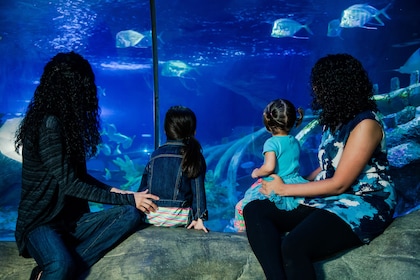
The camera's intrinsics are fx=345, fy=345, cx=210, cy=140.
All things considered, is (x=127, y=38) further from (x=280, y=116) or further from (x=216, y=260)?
(x=216, y=260)

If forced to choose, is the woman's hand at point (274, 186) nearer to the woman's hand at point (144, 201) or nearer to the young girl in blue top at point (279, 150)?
the young girl in blue top at point (279, 150)

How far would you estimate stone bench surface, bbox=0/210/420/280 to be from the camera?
2.04 m

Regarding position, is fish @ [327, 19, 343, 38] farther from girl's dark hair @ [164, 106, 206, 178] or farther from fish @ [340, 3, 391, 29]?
girl's dark hair @ [164, 106, 206, 178]

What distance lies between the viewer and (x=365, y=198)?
2.17m

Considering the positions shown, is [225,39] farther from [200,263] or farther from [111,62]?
[200,263]

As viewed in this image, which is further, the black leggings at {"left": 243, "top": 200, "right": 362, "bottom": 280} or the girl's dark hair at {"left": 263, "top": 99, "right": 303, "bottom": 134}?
the girl's dark hair at {"left": 263, "top": 99, "right": 303, "bottom": 134}

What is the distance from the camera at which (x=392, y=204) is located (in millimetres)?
2215

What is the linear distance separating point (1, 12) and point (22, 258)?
936cm

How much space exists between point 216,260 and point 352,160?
1.04 meters

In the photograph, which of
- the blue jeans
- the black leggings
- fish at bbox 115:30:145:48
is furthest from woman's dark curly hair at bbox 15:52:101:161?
fish at bbox 115:30:145:48

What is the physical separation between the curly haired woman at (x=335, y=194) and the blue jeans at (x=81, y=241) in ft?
2.72

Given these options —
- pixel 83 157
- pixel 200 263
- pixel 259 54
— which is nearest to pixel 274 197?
pixel 200 263

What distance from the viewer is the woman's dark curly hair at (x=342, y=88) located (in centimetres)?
228

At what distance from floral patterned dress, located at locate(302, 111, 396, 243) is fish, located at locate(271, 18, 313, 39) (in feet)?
32.6
